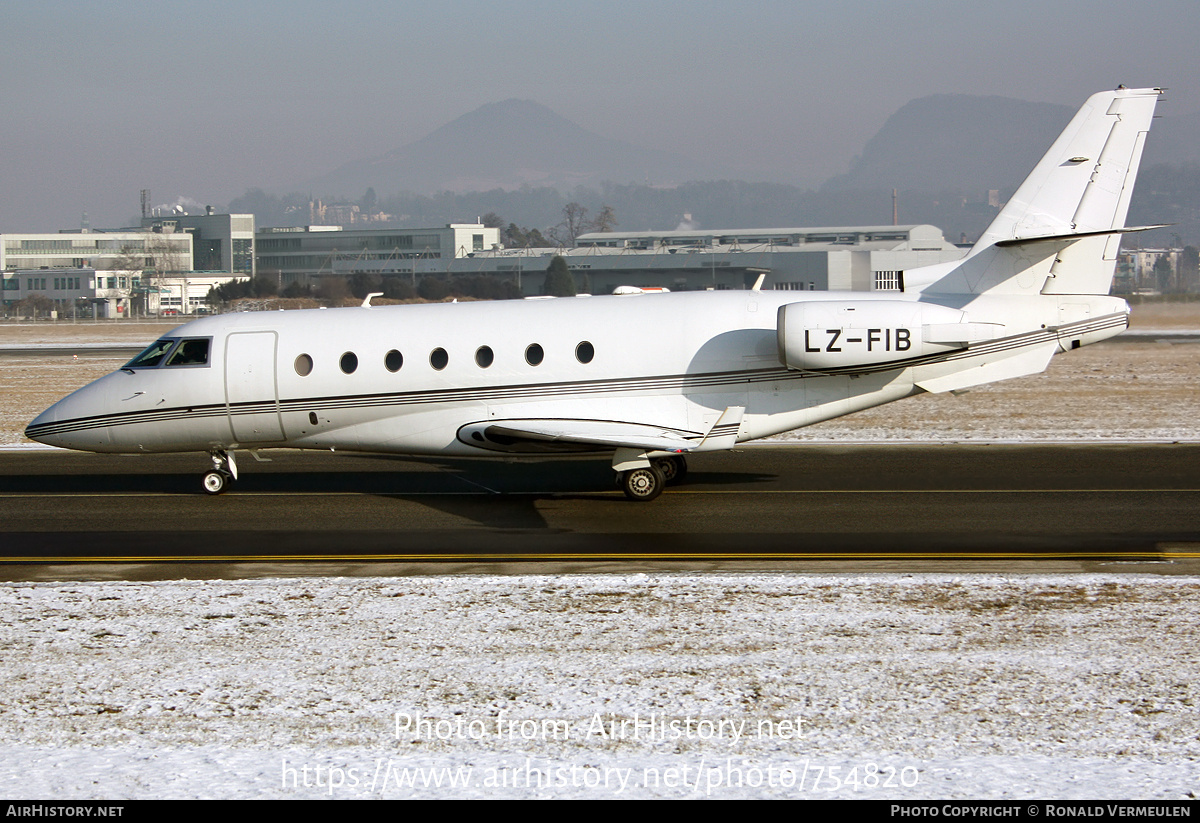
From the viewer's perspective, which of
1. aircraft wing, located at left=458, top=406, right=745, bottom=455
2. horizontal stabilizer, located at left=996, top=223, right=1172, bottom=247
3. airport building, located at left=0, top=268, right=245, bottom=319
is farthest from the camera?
airport building, located at left=0, top=268, right=245, bottom=319

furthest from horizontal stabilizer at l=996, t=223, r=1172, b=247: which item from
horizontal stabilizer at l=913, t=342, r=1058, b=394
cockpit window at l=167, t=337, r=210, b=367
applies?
cockpit window at l=167, t=337, r=210, b=367

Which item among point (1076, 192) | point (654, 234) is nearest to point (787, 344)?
point (1076, 192)

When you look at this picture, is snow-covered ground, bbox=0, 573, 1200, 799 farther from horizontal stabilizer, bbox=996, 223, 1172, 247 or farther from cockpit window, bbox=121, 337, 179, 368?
cockpit window, bbox=121, 337, 179, 368

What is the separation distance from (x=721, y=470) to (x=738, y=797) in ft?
43.3

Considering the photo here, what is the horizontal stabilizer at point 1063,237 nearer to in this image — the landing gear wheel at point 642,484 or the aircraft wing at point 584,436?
the aircraft wing at point 584,436

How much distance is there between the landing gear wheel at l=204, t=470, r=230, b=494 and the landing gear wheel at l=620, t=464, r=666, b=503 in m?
6.46

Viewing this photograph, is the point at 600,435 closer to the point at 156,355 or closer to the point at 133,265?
the point at 156,355

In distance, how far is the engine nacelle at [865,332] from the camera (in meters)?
15.9

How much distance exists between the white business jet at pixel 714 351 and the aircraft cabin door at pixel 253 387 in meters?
0.03

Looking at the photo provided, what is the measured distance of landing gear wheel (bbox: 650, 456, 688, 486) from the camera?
18.0 meters

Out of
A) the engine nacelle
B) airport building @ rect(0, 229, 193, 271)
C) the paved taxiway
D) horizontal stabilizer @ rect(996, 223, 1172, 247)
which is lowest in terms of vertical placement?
the paved taxiway

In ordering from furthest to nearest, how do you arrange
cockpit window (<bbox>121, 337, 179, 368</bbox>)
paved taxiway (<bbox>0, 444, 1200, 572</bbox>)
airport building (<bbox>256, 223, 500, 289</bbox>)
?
airport building (<bbox>256, 223, 500, 289</bbox>)
cockpit window (<bbox>121, 337, 179, 368</bbox>)
paved taxiway (<bbox>0, 444, 1200, 572</bbox>)

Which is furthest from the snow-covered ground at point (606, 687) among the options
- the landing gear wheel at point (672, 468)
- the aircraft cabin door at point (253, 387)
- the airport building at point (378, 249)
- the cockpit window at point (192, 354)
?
the airport building at point (378, 249)

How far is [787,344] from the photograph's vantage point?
15.9 m
